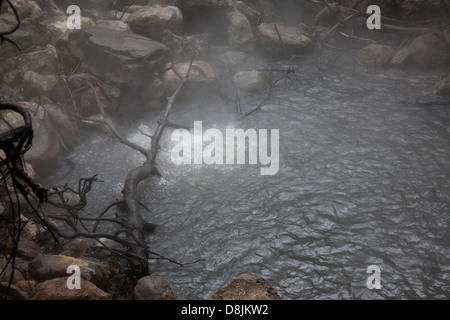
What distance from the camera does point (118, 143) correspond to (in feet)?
28.1

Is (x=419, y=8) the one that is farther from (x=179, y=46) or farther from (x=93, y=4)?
(x=93, y=4)

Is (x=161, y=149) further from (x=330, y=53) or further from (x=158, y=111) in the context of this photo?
(x=330, y=53)

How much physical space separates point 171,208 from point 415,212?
4696 mm

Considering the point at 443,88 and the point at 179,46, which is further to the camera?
the point at 179,46

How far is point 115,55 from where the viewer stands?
9141 millimetres

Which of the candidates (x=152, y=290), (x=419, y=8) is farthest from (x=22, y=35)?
(x=419, y=8)

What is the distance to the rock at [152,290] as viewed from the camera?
4207mm

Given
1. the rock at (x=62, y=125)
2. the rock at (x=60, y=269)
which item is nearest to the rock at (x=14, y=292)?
the rock at (x=60, y=269)

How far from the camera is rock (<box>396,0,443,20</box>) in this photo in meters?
11.5

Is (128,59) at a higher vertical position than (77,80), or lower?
higher

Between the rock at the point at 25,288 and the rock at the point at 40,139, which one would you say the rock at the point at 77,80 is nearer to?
the rock at the point at 40,139

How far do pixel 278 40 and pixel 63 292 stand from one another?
11.2m

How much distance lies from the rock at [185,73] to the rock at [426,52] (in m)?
6.61

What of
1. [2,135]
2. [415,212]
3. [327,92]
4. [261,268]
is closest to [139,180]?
[261,268]
